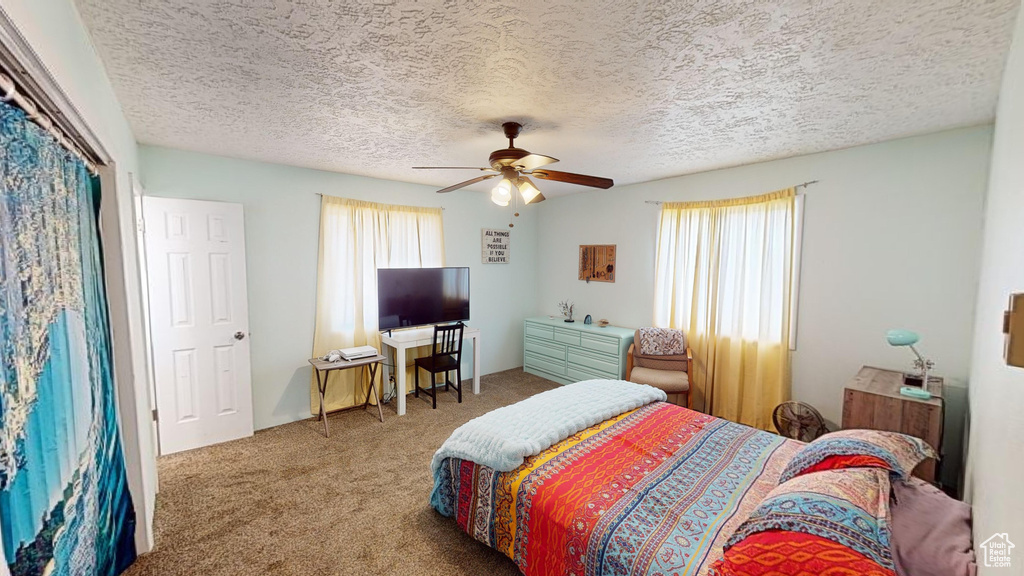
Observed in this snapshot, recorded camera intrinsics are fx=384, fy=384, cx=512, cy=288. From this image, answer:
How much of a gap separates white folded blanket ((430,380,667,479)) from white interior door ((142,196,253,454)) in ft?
7.40

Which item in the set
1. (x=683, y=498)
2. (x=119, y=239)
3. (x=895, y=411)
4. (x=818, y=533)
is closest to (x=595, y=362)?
(x=895, y=411)

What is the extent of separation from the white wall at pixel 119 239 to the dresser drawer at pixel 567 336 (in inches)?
151

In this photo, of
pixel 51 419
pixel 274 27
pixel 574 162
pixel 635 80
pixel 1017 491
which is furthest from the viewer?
pixel 574 162

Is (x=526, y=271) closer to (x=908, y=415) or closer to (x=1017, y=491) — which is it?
(x=908, y=415)

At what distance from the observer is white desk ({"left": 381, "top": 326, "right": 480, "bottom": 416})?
3.92m

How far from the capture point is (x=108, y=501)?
166cm

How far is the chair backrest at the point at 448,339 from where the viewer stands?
163 inches

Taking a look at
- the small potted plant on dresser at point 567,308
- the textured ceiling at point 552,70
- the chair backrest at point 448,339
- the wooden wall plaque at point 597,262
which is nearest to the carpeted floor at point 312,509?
the chair backrest at point 448,339

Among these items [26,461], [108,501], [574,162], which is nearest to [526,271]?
[574,162]

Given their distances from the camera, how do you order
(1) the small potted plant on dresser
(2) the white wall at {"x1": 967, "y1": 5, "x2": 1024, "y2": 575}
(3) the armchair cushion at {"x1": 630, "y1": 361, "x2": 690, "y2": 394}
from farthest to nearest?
1. (1) the small potted plant on dresser
2. (3) the armchair cushion at {"x1": 630, "y1": 361, "x2": 690, "y2": 394}
3. (2) the white wall at {"x1": 967, "y1": 5, "x2": 1024, "y2": 575}

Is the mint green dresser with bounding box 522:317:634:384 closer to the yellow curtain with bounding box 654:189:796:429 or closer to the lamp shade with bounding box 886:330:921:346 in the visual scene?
the yellow curtain with bounding box 654:189:796:429

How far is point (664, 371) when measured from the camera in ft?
13.0

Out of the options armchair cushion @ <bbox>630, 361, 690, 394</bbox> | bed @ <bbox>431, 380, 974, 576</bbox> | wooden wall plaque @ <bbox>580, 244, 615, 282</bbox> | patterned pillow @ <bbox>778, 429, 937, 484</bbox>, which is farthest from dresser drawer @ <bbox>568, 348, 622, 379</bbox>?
patterned pillow @ <bbox>778, 429, 937, 484</bbox>

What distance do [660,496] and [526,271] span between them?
4.18 meters
